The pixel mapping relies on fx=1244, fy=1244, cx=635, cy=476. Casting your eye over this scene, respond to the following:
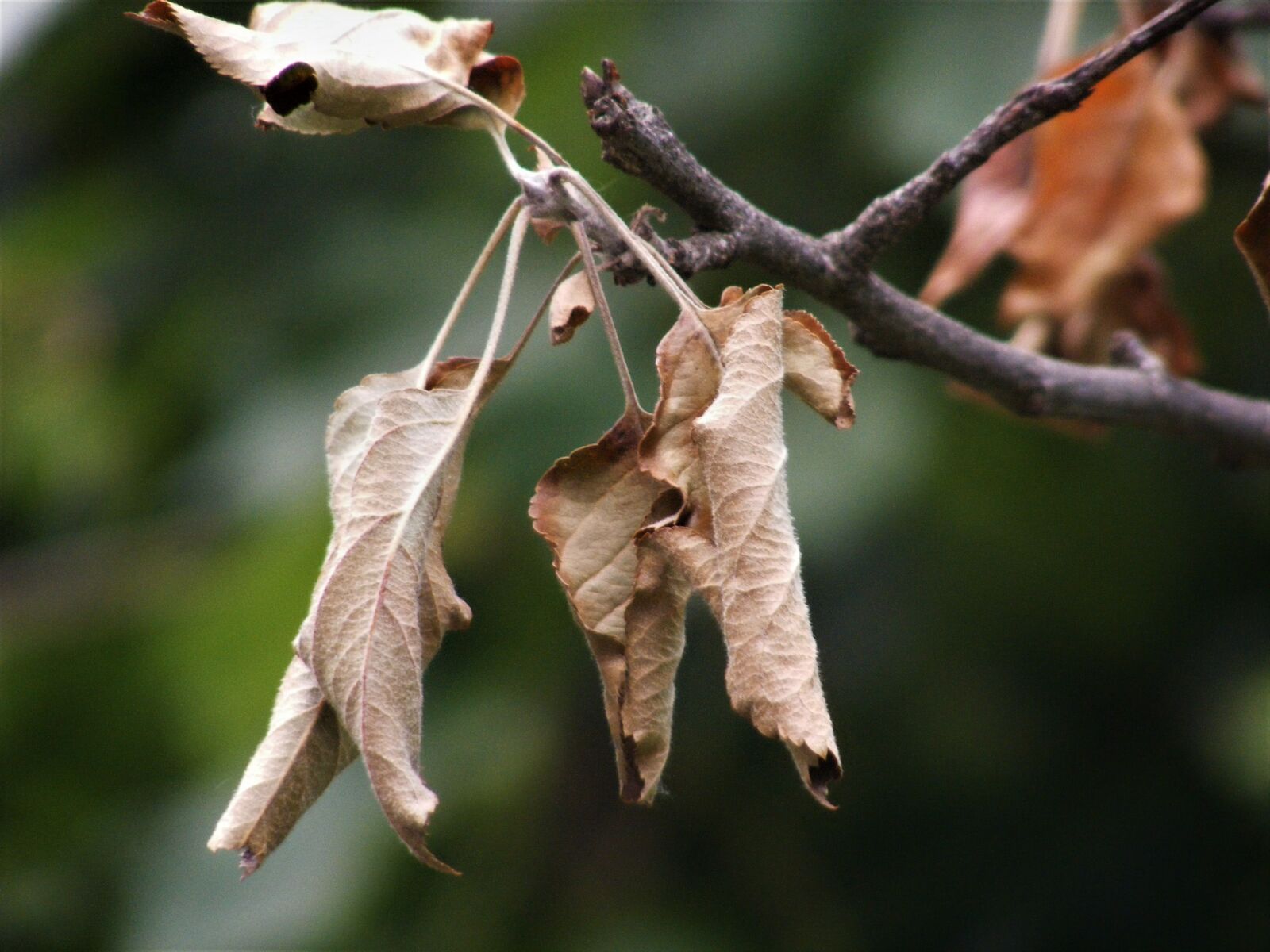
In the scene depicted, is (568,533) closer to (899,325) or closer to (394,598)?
(394,598)

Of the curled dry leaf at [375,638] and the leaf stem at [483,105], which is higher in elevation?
the leaf stem at [483,105]

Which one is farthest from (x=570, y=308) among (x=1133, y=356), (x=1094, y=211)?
(x=1094, y=211)

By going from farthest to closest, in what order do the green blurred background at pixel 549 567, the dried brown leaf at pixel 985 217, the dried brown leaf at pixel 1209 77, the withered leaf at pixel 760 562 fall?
the green blurred background at pixel 549 567 → the dried brown leaf at pixel 1209 77 → the dried brown leaf at pixel 985 217 → the withered leaf at pixel 760 562

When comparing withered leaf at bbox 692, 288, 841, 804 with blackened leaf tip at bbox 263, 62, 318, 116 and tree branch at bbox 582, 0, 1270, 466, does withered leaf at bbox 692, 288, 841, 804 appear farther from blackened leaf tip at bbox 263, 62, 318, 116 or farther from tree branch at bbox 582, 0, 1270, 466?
blackened leaf tip at bbox 263, 62, 318, 116

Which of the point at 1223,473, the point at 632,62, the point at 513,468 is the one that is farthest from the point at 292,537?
the point at 1223,473

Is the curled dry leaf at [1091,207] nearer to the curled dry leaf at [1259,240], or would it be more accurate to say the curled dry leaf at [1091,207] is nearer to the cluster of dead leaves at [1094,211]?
the cluster of dead leaves at [1094,211]

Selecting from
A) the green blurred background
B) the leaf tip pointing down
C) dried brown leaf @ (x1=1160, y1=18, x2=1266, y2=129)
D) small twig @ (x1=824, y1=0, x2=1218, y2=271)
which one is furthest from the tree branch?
the green blurred background

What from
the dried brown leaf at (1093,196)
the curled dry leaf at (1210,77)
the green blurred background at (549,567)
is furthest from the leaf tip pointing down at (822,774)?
the green blurred background at (549,567)
